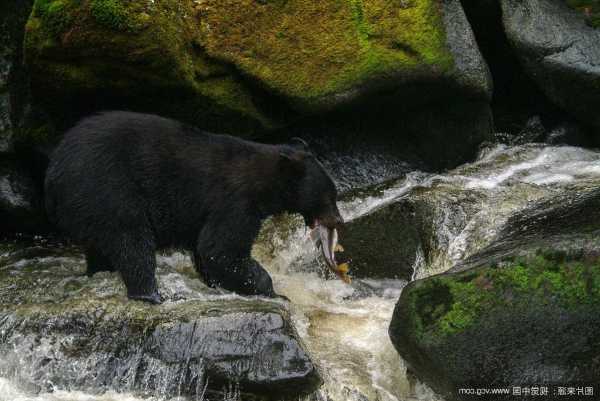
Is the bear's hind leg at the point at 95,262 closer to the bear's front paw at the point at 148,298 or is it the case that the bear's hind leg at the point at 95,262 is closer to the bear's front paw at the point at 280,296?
the bear's front paw at the point at 148,298

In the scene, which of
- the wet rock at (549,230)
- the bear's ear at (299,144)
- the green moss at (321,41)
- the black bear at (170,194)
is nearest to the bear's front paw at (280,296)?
the black bear at (170,194)

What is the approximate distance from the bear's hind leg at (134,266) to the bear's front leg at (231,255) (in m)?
0.50

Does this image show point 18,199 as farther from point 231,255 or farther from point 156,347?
point 156,347

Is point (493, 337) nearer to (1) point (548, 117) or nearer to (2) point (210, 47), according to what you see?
(2) point (210, 47)

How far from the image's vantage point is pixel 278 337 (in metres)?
5.95

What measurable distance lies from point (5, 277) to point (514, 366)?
455cm

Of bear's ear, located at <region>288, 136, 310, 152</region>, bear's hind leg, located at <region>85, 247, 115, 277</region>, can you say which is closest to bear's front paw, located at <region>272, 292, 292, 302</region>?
bear's ear, located at <region>288, 136, 310, 152</region>

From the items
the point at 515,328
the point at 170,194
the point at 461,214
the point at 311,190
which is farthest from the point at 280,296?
the point at 515,328

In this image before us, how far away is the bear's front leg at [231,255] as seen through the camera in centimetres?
705

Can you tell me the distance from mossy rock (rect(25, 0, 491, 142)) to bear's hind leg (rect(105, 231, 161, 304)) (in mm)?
1854

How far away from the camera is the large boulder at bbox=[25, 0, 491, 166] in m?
7.71

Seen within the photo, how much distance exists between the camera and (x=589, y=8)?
34.5 feet

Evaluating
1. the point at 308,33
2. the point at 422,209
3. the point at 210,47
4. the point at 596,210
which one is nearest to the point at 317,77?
the point at 308,33

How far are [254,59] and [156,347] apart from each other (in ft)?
12.0
